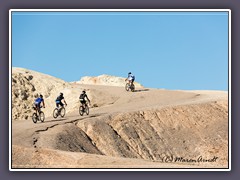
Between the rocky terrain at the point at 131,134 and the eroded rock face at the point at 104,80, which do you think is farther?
the eroded rock face at the point at 104,80

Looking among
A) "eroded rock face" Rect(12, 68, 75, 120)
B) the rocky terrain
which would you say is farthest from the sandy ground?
"eroded rock face" Rect(12, 68, 75, 120)

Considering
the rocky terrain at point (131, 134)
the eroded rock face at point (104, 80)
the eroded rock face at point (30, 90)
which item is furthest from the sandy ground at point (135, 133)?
the eroded rock face at point (104, 80)

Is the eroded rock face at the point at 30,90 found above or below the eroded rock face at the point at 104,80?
below

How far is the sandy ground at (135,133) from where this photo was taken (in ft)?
92.1

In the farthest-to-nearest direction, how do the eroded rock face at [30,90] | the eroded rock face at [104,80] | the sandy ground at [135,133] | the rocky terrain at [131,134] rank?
the eroded rock face at [104,80], the eroded rock face at [30,90], the sandy ground at [135,133], the rocky terrain at [131,134]

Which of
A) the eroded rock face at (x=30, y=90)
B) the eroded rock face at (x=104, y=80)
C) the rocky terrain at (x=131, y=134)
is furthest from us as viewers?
the eroded rock face at (x=104, y=80)

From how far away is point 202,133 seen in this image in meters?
37.2

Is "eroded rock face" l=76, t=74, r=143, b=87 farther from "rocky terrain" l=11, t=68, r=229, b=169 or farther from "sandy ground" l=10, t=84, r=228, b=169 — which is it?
"sandy ground" l=10, t=84, r=228, b=169

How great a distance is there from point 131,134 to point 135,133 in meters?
0.37

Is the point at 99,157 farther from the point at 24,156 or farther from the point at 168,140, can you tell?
the point at 168,140

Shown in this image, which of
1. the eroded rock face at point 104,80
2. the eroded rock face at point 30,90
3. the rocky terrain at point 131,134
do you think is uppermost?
the eroded rock face at point 104,80

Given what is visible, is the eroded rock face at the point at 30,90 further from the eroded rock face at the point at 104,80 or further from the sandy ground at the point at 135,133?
the eroded rock face at the point at 104,80
